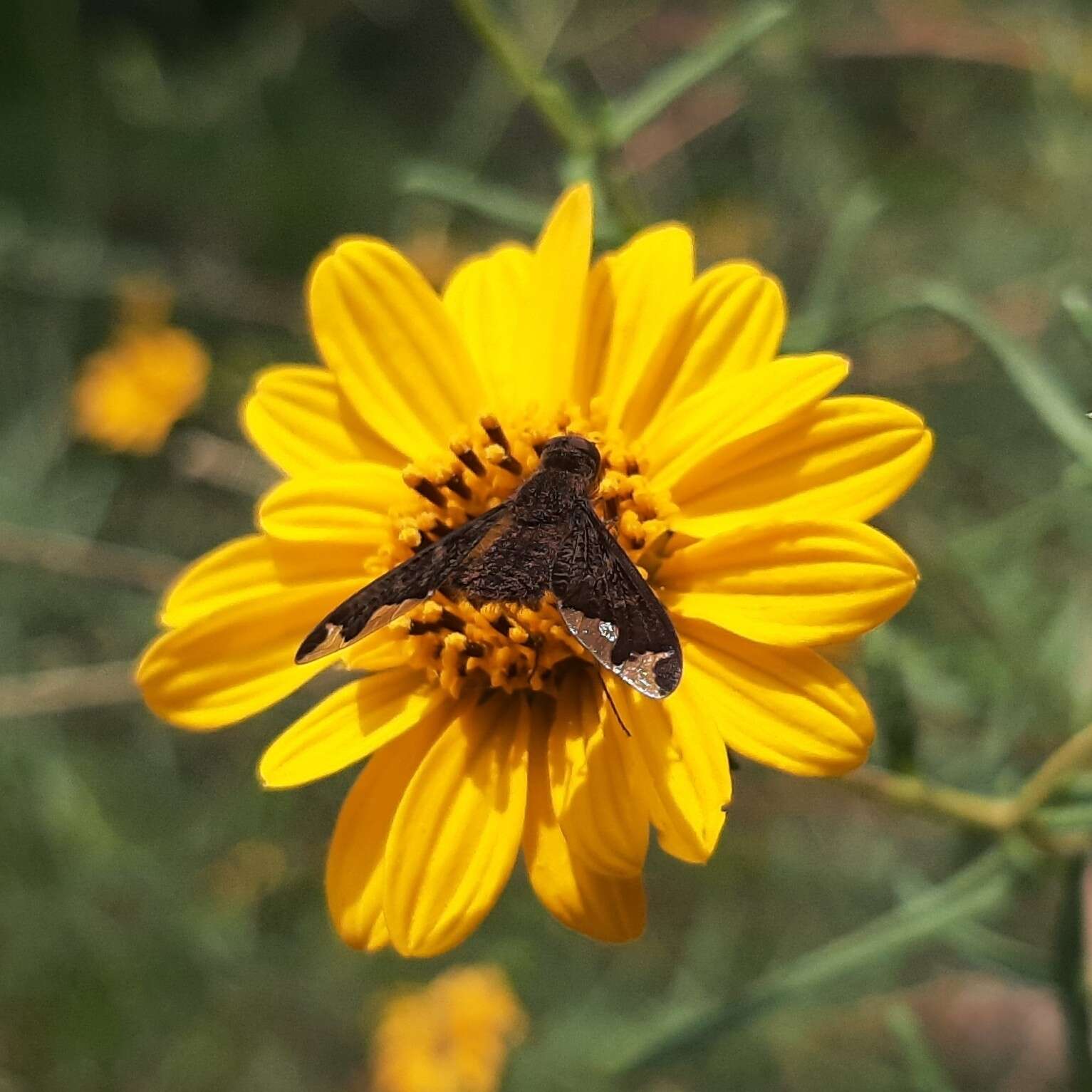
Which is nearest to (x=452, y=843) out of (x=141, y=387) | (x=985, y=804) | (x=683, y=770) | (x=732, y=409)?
(x=683, y=770)

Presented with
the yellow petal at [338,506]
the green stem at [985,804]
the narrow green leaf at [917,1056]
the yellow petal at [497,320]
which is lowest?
the narrow green leaf at [917,1056]

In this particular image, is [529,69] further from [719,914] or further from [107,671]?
[719,914]

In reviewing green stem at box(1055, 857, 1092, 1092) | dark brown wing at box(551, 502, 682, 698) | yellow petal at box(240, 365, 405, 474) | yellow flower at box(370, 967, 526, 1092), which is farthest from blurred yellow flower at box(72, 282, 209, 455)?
green stem at box(1055, 857, 1092, 1092)

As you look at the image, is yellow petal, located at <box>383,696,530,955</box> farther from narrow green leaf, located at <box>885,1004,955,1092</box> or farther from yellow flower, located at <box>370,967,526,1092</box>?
yellow flower, located at <box>370,967,526,1092</box>

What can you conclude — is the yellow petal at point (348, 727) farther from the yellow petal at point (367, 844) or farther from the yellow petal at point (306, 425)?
the yellow petal at point (306, 425)

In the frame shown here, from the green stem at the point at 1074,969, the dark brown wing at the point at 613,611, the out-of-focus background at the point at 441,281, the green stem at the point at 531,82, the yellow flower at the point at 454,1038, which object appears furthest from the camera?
the yellow flower at the point at 454,1038

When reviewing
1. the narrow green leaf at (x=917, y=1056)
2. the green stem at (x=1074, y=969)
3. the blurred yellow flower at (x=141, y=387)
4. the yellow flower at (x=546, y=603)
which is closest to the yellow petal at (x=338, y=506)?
the yellow flower at (x=546, y=603)
